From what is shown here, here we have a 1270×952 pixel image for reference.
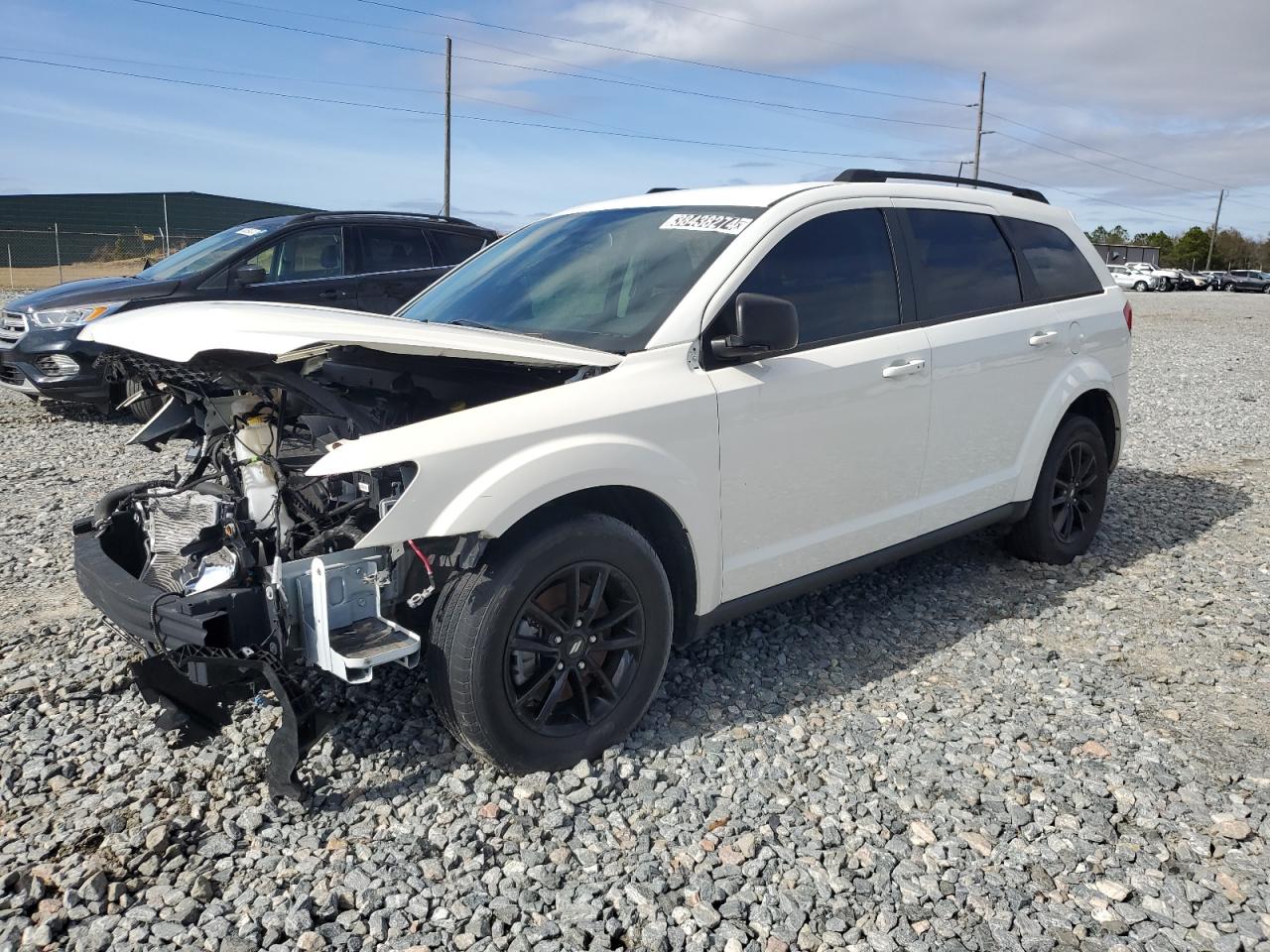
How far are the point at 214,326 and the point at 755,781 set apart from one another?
228 cm

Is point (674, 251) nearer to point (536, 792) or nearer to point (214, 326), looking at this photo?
point (214, 326)

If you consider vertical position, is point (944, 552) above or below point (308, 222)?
below

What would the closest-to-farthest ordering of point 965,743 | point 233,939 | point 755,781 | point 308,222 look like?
point 233,939
point 755,781
point 965,743
point 308,222

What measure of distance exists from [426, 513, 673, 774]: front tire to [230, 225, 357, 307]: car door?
6.50 metres

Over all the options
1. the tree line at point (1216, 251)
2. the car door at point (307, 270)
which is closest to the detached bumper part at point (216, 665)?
the car door at point (307, 270)

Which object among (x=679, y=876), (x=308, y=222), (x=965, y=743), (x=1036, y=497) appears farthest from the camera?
(x=308, y=222)

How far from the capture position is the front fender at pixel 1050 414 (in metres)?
5.10

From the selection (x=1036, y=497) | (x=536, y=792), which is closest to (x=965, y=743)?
(x=536, y=792)

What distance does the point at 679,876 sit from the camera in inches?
114

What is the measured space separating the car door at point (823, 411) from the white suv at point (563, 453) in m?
0.01

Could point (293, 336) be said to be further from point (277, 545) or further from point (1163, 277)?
point (1163, 277)

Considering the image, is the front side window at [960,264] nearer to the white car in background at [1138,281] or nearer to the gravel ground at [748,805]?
the gravel ground at [748,805]

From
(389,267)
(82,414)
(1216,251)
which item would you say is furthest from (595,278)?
(1216,251)

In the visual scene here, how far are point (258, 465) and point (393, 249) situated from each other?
22.3 feet
